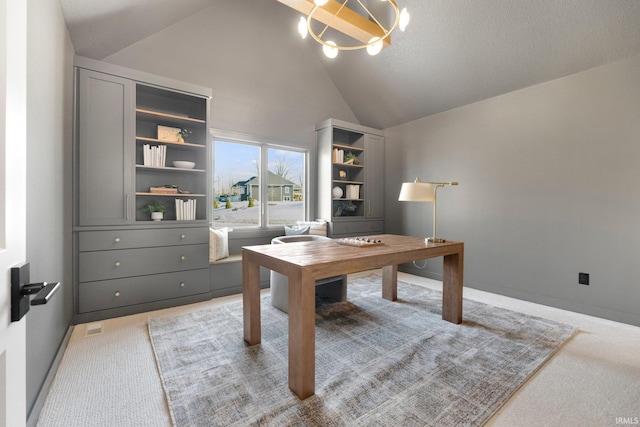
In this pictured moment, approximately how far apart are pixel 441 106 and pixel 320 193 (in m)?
2.11

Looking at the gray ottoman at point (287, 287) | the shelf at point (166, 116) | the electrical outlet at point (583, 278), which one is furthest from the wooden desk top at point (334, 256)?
the shelf at point (166, 116)

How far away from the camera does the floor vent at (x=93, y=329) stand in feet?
7.45

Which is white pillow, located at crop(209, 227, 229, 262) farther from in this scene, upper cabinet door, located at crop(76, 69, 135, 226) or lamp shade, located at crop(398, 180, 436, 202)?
lamp shade, located at crop(398, 180, 436, 202)

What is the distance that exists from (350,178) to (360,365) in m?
3.37

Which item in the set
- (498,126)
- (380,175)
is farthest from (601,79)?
(380,175)

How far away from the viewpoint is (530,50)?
2861mm

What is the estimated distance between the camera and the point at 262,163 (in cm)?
394

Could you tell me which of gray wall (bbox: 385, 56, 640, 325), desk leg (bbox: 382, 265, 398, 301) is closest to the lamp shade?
desk leg (bbox: 382, 265, 398, 301)

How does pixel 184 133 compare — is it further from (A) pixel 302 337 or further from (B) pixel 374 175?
(B) pixel 374 175

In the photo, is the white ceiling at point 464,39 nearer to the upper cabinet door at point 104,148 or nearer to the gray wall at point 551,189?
the gray wall at point 551,189

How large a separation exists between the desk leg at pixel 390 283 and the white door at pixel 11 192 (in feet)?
9.36

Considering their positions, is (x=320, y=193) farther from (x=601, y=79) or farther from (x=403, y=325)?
(x=601, y=79)

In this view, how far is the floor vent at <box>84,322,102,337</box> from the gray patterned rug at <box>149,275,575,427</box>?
15.3 inches

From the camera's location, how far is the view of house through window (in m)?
3.68
